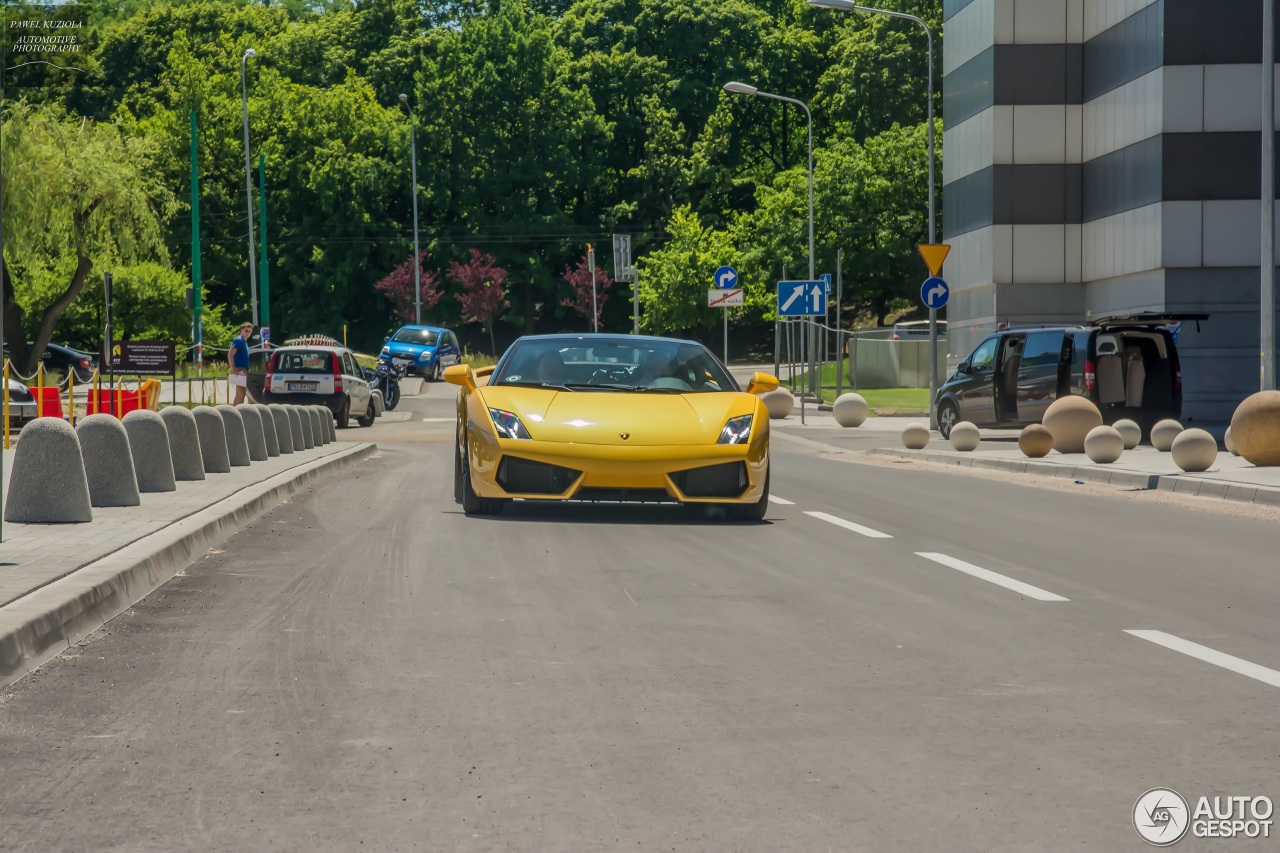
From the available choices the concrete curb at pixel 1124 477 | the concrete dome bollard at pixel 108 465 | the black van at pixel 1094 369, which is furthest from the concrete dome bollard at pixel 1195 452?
the concrete dome bollard at pixel 108 465

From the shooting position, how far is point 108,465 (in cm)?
1176

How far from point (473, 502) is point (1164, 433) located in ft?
42.0

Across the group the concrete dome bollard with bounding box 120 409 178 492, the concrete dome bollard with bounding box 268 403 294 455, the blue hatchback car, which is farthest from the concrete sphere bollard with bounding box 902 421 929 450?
the blue hatchback car

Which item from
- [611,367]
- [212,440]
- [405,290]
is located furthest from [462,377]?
[405,290]

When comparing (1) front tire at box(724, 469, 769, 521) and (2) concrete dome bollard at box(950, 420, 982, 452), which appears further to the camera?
(2) concrete dome bollard at box(950, 420, 982, 452)

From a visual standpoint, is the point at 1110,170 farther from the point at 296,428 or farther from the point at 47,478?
the point at 47,478

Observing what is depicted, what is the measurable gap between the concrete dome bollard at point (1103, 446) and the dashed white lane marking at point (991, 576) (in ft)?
30.9

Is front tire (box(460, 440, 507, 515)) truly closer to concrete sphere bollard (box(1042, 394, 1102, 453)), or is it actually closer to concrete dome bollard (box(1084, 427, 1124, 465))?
concrete dome bollard (box(1084, 427, 1124, 465))

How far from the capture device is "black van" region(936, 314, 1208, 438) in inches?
929

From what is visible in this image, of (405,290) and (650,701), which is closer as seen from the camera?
(650,701)

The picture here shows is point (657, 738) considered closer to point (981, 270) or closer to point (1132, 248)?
point (1132, 248)

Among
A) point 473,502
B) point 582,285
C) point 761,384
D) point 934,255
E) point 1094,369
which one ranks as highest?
point 582,285

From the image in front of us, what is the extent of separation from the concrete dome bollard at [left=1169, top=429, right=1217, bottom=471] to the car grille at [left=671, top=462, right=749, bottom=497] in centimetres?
755

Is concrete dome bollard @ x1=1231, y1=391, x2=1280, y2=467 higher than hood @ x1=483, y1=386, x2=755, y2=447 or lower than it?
lower
